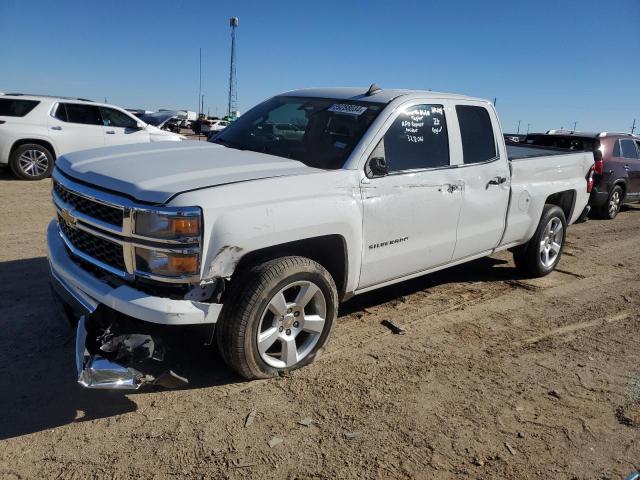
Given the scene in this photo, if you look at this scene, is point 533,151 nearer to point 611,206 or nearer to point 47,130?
point 611,206

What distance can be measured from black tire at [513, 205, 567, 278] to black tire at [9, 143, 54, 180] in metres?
9.56

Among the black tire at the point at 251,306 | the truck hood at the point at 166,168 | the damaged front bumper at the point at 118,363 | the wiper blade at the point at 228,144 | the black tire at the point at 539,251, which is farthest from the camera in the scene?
the black tire at the point at 539,251

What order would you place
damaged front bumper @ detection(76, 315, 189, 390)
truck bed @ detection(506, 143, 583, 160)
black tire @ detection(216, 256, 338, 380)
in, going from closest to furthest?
damaged front bumper @ detection(76, 315, 189, 390) < black tire @ detection(216, 256, 338, 380) < truck bed @ detection(506, 143, 583, 160)

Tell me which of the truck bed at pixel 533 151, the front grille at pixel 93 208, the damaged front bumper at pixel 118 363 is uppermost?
the truck bed at pixel 533 151

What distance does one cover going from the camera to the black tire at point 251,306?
3.14 metres

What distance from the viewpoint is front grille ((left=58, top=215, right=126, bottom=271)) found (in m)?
3.09

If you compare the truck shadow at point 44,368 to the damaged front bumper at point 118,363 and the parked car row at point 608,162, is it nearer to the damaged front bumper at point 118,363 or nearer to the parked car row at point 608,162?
the damaged front bumper at point 118,363

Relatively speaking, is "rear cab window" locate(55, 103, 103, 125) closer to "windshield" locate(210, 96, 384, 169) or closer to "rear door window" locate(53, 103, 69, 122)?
"rear door window" locate(53, 103, 69, 122)

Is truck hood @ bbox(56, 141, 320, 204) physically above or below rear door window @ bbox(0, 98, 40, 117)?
below

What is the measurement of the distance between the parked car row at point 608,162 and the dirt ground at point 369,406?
635cm

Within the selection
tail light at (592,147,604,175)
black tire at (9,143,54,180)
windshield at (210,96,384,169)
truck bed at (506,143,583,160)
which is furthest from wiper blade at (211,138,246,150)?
tail light at (592,147,604,175)

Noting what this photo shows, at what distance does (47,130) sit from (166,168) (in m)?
9.20

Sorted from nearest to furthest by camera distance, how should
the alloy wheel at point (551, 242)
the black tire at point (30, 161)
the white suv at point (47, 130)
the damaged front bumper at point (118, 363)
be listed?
the damaged front bumper at point (118, 363) → the alloy wheel at point (551, 242) → the white suv at point (47, 130) → the black tire at point (30, 161)

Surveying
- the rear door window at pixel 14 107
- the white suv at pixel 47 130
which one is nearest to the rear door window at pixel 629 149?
the white suv at pixel 47 130
